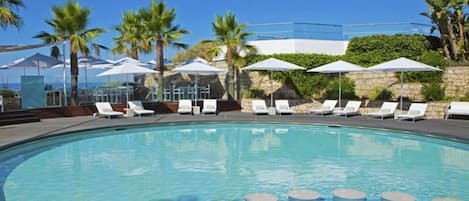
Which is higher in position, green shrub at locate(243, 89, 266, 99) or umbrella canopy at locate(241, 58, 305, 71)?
umbrella canopy at locate(241, 58, 305, 71)

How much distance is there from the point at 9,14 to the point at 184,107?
27.7 feet

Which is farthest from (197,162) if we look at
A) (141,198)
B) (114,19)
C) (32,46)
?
(114,19)

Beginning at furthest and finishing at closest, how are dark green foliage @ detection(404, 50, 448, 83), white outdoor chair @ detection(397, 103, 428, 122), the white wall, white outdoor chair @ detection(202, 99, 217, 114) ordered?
1. the white wall
2. dark green foliage @ detection(404, 50, 448, 83)
3. white outdoor chair @ detection(202, 99, 217, 114)
4. white outdoor chair @ detection(397, 103, 428, 122)

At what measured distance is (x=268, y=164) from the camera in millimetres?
9695

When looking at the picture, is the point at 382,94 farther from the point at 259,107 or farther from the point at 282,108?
the point at 259,107

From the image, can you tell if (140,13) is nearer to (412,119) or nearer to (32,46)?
(32,46)

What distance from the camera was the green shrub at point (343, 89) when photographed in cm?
2077

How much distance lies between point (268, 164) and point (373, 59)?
15.1 m

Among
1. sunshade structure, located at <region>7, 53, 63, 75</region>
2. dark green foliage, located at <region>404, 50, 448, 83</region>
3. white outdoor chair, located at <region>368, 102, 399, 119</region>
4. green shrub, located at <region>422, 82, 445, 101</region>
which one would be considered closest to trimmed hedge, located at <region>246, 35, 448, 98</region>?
dark green foliage, located at <region>404, 50, 448, 83</region>

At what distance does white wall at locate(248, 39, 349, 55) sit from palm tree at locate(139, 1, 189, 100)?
5190mm

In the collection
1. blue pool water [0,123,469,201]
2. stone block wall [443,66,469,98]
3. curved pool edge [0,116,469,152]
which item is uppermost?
stone block wall [443,66,469,98]

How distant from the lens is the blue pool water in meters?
7.49

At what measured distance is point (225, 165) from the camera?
31.6ft

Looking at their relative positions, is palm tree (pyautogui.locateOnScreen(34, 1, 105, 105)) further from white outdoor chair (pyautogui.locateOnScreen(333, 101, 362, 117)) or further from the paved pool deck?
white outdoor chair (pyautogui.locateOnScreen(333, 101, 362, 117))
